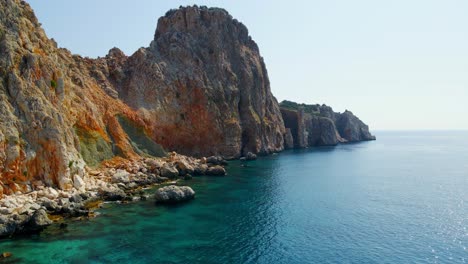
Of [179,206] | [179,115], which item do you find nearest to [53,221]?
[179,206]

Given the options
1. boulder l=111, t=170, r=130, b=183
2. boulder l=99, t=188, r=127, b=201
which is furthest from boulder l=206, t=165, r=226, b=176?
boulder l=99, t=188, r=127, b=201

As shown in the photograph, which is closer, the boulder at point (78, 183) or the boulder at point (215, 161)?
the boulder at point (78, 183)

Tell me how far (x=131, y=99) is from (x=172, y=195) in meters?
48.5

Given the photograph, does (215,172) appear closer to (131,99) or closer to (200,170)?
(200,170)

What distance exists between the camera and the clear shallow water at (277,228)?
39691mm

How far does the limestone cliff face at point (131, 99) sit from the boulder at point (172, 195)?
1427cm

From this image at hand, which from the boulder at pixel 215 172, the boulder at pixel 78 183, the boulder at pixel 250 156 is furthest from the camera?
the boulder at pixel 250 156

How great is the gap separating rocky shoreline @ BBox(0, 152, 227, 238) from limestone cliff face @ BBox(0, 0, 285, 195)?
2.51m

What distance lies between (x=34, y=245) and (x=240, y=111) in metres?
101

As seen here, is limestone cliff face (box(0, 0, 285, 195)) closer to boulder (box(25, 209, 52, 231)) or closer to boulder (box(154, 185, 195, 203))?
boulder (box(25, 209, 52, 231))

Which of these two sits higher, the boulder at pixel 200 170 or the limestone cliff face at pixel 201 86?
the limestone cliff face at pixel 201 86

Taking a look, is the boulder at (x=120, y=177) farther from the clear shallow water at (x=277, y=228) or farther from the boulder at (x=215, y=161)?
the boulder at (x=215, y=161)

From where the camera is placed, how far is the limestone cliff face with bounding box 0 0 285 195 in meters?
55.8

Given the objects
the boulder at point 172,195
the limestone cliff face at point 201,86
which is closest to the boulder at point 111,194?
the boulder at point 172,195
